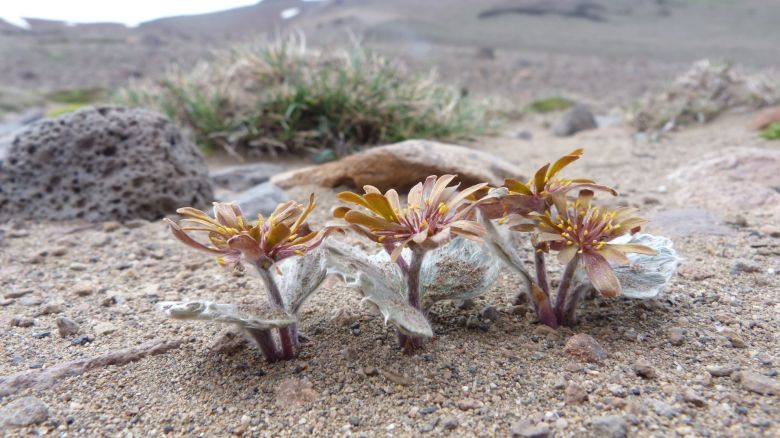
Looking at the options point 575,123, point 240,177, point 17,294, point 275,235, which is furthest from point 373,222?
point 575,123

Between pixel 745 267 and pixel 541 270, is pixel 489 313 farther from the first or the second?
pixel 745 267

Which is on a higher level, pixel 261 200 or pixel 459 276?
pixel 459 276

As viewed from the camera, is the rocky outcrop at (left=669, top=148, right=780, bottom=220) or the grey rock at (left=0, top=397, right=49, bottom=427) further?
the rocky outcrop at (left=669, top=148, right=780, bottom=220)

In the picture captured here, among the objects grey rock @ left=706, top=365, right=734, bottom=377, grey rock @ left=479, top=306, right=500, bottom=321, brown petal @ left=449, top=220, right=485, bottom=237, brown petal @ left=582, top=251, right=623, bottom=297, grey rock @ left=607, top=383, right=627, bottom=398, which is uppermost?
brown petal @ left=449, top=220, right=485, bottom=237

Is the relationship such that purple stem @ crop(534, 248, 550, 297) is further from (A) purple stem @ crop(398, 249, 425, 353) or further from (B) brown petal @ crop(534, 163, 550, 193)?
(A) purple stem @ crop(398, 249, 425, 353)

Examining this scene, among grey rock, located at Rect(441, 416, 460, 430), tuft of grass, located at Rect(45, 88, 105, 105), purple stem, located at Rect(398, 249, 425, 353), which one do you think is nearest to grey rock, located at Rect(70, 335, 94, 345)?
purple stem, located at Rect(398, 249, 425, 353)

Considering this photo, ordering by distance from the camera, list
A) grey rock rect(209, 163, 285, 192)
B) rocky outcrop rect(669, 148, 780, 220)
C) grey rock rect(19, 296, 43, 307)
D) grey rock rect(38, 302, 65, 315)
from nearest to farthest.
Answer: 1. grey rock rect(38, 302, 65, 315)
2. grey rock rect(19, 296, 43, 307)
3. rocky outcrop rect(669, 148, 780, 220)
4. grey rock rect(209, 163, 285, 192)

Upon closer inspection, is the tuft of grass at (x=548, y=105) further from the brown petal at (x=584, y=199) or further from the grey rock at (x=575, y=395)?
the grey rock at (x=575, y=395)
